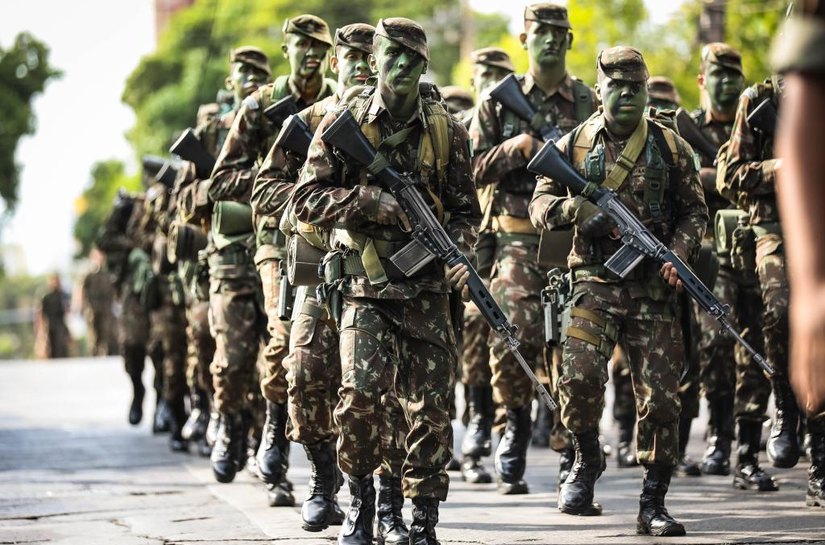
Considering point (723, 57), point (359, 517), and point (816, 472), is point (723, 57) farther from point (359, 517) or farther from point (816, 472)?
point (359, 517)

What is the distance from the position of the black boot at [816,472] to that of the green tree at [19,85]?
19.6 metres

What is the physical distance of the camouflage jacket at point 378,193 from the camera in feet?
23.4

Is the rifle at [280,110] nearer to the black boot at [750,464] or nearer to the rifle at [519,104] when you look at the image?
the rifle at [519,104]

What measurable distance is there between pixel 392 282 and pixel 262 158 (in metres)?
2.62

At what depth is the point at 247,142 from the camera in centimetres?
941

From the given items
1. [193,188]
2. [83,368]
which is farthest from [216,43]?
[193,188]

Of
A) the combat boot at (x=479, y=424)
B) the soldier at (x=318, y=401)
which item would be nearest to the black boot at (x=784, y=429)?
the combat boot at (x=479, y=424)

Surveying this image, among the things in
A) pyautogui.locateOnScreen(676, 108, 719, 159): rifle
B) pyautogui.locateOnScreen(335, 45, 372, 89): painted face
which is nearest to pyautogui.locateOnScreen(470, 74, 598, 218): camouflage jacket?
pyautogui.locateOnScreen(676, 108, 719, 159): rifle

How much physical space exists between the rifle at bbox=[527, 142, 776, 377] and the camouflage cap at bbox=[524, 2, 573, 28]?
6.67 feet

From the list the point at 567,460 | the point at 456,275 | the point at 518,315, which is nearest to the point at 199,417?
the point at 518,315

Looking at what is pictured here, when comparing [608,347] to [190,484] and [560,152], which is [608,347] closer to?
[560,152]

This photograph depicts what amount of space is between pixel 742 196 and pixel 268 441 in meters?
2.90

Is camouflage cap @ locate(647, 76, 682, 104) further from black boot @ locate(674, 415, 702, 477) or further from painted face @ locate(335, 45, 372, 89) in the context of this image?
painted face @ locate(335, 45, 372, 89)

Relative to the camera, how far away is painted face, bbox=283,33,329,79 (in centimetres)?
941
